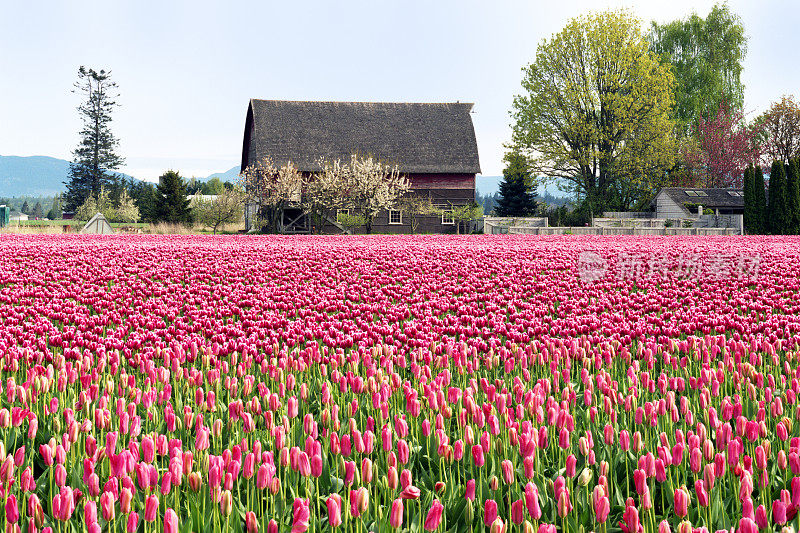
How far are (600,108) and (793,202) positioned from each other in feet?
60.7

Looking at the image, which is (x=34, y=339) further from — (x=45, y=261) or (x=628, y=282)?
(x=628, y=282)

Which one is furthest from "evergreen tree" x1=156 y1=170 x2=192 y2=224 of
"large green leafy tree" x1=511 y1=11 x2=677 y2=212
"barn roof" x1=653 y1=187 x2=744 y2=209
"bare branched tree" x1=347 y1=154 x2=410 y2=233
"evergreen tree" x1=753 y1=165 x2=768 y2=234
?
"evergreen tree" x1=753 y1=165 x2=768 y2=234

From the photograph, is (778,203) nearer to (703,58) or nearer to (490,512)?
(703,58)

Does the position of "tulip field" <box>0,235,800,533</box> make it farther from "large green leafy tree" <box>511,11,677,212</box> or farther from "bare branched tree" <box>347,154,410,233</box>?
"large green leafy tree" <box>511,11,677,212</box>

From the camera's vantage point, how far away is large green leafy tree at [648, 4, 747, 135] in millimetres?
56125

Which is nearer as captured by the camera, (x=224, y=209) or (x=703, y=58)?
(x=224, y=209)

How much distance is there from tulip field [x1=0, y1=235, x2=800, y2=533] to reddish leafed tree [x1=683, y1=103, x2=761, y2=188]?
47619 mm

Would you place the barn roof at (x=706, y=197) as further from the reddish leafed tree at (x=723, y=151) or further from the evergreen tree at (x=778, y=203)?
the evergreen tree at (x=778, y=203)

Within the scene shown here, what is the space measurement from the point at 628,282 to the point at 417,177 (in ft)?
118

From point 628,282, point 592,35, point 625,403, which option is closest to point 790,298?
point 628,282

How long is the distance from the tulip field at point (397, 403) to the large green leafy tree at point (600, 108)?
3701cm

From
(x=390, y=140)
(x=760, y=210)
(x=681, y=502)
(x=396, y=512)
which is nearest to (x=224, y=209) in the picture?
(x=390, y=140)

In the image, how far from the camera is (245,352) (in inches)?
237

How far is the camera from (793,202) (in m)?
33.7
